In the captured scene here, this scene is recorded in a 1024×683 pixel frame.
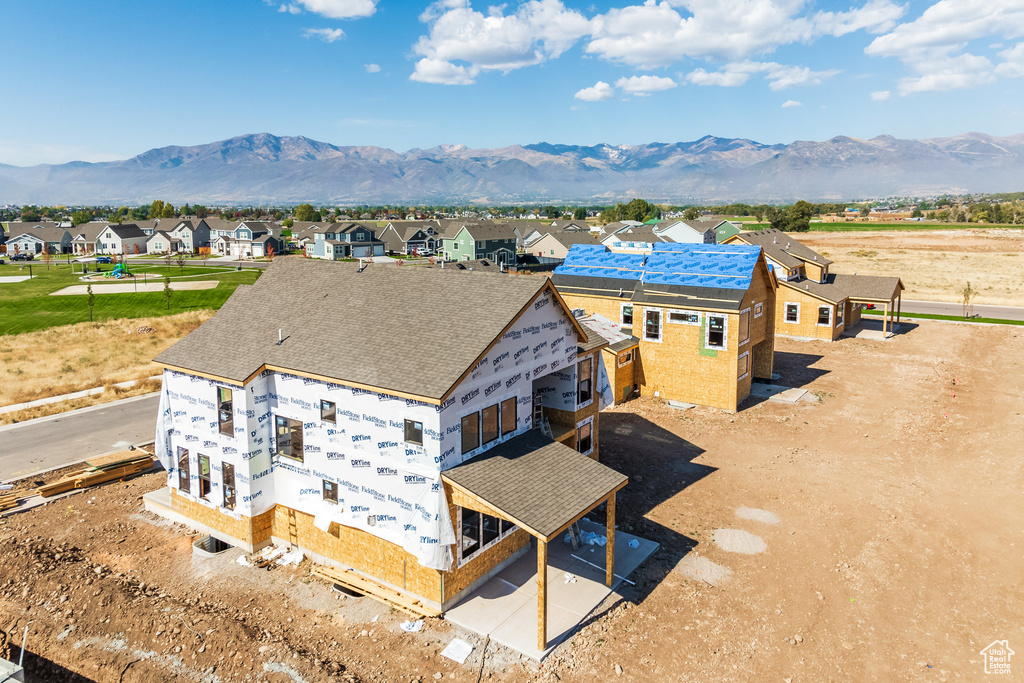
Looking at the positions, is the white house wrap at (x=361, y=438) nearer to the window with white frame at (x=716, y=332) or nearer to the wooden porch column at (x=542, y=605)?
the wooden porch column at (x=542, y=605)

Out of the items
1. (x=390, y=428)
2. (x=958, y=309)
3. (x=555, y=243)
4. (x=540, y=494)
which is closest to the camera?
(x=540, y=494)

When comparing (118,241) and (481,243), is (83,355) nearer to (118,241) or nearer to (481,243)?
(481,243)

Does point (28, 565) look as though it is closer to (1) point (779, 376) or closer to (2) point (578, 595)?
(2) point (578, 595)

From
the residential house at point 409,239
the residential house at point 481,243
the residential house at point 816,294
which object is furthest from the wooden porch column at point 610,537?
the residential house at point 409,239

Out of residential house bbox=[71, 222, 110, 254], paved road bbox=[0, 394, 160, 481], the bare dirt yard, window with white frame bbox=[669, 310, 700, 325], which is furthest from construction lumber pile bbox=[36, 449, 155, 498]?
residential house bbox=[71, 222, 110, 254]

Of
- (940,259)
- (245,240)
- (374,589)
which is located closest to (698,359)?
(374,589)

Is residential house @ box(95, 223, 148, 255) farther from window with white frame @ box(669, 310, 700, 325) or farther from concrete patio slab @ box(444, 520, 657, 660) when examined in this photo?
concrete patio slab @ box(444, 520, 657, 660)

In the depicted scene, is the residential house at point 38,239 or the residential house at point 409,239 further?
the residential house at point 409,239
